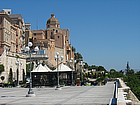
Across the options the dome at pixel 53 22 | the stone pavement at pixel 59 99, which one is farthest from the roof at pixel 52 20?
the stone pavement at pixel 59 99

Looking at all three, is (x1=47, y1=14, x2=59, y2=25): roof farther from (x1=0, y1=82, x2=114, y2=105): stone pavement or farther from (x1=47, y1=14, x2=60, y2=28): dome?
(x1=0, y1=82, x2=114, y2=105): stone pavement

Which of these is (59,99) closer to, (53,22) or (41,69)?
(53,22)

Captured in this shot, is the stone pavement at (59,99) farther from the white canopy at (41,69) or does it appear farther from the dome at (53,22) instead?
the white canopy at (41,69)

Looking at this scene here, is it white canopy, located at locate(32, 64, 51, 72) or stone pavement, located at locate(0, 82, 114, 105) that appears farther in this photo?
white canopy, located at locate(32, 64, 51, 72)

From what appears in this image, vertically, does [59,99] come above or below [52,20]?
below

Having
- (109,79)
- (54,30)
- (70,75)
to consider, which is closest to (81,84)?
(70,75)

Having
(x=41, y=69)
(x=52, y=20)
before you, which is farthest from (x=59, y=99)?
(x=41, y=69)

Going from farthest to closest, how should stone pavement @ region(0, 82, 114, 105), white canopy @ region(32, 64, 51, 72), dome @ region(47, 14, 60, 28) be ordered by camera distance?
1. white canopy @ region(32, 64, 51, 72)
2. stone pavement @ region(0, 82, 114, 105)
3. dome @ region(47, 14, 60, 28)

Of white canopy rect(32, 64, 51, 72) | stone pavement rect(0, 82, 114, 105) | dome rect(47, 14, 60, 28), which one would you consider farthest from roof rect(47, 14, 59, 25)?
white canopy rect(32, 64, 51, 72)

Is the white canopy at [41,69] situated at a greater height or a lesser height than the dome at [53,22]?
lesser

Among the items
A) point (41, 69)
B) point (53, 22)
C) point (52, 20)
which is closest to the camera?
point (53, 22)

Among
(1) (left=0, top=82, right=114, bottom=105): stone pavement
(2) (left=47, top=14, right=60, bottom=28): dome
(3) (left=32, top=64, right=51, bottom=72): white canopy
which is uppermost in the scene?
(2) (left=47, top=14, right=60, bottom=28): dome

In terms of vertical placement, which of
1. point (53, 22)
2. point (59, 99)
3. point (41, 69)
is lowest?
point (59, 99)
